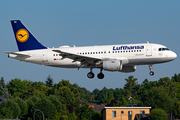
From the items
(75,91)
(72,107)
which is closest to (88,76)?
(72,107)

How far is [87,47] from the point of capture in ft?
179

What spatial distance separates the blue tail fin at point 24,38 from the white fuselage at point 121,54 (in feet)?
10.2

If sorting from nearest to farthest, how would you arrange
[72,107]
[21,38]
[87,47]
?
1. [87,47]
2. [21,38]
3. [72,107]

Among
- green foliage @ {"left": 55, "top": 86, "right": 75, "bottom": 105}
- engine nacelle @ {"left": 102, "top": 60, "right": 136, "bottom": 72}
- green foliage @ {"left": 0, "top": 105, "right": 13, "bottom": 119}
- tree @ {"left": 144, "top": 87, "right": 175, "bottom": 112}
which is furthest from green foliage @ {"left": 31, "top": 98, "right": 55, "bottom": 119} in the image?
engine nacelle @ {"left": 102, "top": 60, "right": 136, "bottom": 72}

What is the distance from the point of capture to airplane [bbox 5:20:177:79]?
50.8 m

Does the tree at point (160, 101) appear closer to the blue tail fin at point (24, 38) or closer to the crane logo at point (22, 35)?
the blue tail fin at point (24, 38)

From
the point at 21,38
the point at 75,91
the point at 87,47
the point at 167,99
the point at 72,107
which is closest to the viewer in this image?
the point at 87,47

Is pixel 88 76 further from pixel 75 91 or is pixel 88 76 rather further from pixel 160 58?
pixel 75 91

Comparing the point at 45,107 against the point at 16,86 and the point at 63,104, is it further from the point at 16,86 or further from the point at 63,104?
the point at 16,86

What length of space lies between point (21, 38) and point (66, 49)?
8738mm

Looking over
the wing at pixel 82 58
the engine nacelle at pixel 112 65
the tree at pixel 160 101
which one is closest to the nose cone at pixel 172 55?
the engine nacelle at pixel 112 65

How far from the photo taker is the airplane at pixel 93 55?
1999 inches

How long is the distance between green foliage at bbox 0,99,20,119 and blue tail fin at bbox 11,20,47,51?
128ft

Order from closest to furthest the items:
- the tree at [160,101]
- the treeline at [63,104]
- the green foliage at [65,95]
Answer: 1. the treeline at [63,104]
2. the tree at [160,101]
3. the green foliage at [65,95]
